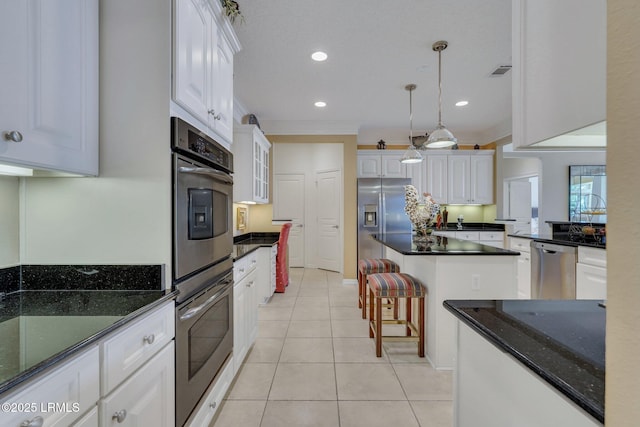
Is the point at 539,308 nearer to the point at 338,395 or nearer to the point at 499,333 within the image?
the point at 499,333

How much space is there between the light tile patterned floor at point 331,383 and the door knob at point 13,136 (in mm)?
1652

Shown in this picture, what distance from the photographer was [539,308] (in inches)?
38.8

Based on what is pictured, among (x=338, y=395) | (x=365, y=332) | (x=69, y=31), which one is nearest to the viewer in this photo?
(x=69, y=31)

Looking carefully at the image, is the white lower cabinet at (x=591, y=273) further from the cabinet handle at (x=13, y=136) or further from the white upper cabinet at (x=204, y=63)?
the cabinet handle at (x=13, y=136)

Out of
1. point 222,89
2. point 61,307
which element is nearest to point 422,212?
point 222,89

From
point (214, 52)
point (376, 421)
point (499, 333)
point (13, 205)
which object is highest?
point (214, 52)

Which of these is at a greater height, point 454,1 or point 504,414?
point 454,1

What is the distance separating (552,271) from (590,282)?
442 millimetres

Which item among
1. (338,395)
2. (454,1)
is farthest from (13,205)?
(454,1)

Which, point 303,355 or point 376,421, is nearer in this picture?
point 376,421

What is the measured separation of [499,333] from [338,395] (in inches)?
56.9

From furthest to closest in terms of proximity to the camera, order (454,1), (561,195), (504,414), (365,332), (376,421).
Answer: (561,195)
(365,332)
(454,1)
(376,421)
(504,414)

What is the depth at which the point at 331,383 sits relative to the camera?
2020 mm

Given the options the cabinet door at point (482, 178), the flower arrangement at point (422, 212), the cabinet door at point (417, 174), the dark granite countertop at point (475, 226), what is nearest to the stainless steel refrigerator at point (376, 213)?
the cabinet door at point (417, 174)
